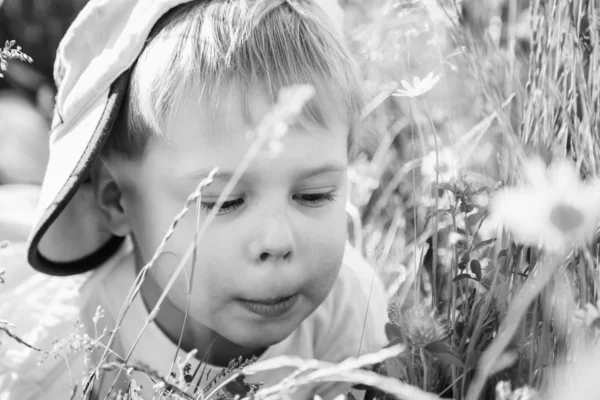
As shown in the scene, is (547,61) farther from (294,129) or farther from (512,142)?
(294,129)

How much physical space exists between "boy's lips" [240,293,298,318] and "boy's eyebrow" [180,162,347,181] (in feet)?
0.74

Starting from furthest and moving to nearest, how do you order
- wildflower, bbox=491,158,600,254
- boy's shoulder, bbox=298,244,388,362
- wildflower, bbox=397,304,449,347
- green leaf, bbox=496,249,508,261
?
boy's shoulder, bbox=298,244,388,362 → green leaf, bbox=496,249,508,261 → wildflower, bbox=397,304,449,347 → wildflower, bbox=491,158,600,254

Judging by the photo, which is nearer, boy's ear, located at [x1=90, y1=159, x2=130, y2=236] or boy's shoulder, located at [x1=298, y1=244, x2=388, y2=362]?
boy's ear, located at [x1=90, y1=159, x2=130, y2=236]

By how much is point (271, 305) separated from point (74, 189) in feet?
1.33

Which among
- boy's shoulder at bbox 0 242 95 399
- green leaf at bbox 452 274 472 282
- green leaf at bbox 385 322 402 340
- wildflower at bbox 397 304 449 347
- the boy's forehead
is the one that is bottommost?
boy's shoulder at bbox 0 242 95 399

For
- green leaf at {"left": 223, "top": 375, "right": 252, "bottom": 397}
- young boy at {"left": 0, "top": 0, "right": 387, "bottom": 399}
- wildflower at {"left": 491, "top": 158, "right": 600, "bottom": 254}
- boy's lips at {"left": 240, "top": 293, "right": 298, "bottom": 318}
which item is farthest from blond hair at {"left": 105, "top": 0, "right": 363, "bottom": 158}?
wildflower at {"left": 491, "top": 158, "right": 600, "bottom": 254}

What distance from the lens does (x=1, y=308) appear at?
1.53m

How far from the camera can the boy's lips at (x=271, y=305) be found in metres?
1.29

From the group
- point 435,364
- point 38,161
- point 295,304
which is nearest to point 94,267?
point 295,304

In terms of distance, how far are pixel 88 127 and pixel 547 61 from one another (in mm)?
805

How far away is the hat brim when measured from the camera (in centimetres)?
131

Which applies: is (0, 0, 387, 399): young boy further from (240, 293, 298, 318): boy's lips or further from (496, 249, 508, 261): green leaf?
(496, 249, 508, 261): green leaf

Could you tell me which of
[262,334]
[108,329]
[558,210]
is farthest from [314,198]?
[558,210]

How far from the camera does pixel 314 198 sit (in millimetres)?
1323
